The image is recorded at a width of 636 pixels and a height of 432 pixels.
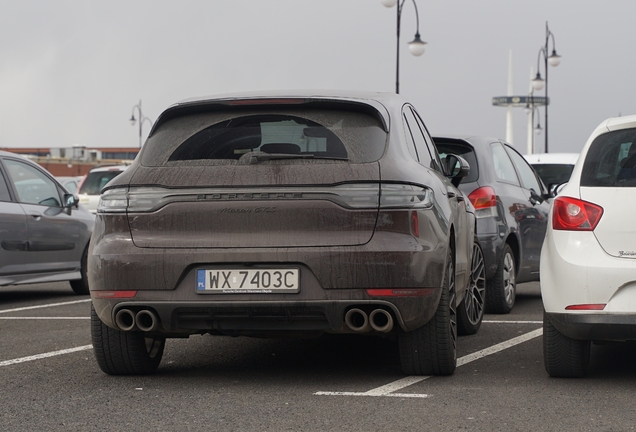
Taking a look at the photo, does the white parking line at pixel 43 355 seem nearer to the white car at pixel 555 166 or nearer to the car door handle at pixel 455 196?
the car door handle at pixel 455 196

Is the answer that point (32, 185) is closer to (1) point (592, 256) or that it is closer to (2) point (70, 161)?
(1) point (592, 256)

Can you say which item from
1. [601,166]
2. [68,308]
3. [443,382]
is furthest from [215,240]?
[68,308]

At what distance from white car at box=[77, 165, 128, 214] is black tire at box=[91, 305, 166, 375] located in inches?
721

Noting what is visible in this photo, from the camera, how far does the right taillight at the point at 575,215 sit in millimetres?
6023

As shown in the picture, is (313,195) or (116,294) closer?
(313,195)

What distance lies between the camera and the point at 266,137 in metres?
6.12

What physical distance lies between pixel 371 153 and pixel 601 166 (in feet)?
4.29

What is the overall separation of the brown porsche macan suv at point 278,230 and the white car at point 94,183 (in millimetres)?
18638

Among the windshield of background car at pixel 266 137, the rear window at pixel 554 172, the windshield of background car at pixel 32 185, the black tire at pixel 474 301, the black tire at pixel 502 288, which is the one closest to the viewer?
the windshield of background car at pixel 266 137

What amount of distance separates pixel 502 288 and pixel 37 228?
5189 millimetres

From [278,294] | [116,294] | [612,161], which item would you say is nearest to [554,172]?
[612,161]

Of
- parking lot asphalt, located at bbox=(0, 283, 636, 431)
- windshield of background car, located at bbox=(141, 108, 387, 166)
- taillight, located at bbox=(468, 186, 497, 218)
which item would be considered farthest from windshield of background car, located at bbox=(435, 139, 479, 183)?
windshield of background car, located at bbox=(141, 108, 387, 166)

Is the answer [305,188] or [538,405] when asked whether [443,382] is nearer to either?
[538,405]

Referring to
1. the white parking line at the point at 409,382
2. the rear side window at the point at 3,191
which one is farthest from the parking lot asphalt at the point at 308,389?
the rear side window at the point at 3,191
